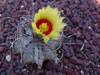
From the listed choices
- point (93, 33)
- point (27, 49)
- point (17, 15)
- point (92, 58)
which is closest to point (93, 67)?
point (92, 58)

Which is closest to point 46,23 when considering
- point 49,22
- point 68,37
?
point 49,22

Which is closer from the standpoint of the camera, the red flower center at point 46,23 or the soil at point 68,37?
the red flower center at point 46,23

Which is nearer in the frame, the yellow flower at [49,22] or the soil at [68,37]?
the yellow flower at [49,22]

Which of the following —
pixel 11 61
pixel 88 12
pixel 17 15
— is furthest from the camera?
pixel 88 12

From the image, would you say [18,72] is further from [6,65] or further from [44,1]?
[44,1]

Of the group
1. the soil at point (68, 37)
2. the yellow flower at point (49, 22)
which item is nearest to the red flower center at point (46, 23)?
the yellow flower at point (49, 22)

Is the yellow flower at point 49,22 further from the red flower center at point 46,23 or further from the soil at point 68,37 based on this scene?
the soil at point 68,37

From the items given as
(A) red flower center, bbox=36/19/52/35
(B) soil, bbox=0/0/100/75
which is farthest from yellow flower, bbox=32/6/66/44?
(B) soil, bbox=0/0/100/75

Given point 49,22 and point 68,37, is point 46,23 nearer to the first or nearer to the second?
point 49,22
